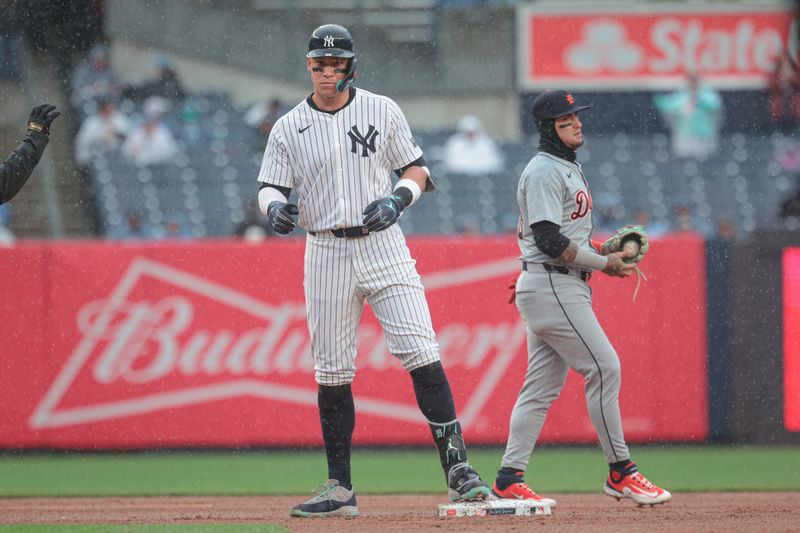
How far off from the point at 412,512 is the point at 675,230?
7.34m

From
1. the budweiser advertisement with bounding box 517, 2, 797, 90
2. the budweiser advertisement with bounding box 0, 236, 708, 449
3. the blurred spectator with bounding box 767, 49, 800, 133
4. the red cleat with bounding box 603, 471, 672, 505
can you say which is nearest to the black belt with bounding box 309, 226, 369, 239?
the red cleat with bounding box 603, 471, 672, 505

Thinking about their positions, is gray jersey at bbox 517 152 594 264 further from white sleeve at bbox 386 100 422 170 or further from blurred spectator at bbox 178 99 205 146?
blurred spectator at bbox 178 99 205 146

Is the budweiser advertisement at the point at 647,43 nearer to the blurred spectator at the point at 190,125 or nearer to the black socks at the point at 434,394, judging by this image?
the blurred spectator at the point at 190,125

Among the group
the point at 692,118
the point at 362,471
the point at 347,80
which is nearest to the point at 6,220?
the point at 362,471

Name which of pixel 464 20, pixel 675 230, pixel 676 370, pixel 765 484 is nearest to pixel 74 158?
pixel 464 20

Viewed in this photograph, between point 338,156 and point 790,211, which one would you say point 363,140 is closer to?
point 338,156

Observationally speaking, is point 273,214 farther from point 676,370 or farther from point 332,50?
point 676,370

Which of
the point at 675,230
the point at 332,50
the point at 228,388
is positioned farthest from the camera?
the point at 675,230

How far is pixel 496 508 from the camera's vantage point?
4.84m

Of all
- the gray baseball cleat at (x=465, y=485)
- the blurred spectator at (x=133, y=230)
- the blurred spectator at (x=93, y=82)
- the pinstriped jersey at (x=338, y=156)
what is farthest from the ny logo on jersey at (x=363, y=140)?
the blurred spectator at (x=93, y=82)

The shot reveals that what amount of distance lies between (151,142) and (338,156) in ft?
27.3

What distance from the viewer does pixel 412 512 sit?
5.41m

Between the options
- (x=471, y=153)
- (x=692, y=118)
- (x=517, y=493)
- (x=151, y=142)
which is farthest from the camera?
(x=692, y=118)

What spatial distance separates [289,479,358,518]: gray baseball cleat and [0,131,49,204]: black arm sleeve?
5.51ft
